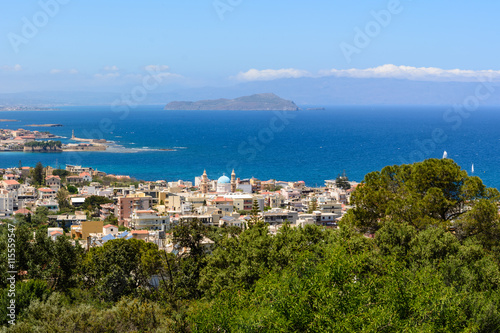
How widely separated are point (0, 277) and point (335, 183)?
118ft

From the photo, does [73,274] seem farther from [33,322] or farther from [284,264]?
[284,264]

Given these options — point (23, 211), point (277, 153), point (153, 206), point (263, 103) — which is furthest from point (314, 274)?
point (263, 103)

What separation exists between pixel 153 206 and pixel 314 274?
2748 cm

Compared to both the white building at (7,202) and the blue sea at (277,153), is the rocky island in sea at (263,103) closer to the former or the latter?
the blue sea at (277,153)

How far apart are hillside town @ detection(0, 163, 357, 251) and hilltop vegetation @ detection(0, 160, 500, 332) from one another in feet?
18.0

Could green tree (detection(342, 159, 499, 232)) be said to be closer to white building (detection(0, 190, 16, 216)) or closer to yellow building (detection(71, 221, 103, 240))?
yellow building (detection(71, 221, 103, 240))

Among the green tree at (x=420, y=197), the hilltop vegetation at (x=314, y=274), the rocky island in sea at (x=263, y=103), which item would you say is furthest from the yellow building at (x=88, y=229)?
the rocky island in sea at (x=263, y=103)

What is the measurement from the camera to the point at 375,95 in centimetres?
19388

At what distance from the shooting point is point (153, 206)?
34969 millimetres

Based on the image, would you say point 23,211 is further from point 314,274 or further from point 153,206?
point 314,274

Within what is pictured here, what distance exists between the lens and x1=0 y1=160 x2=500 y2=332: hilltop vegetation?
745cm

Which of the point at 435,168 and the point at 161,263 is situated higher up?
the point at 435,168

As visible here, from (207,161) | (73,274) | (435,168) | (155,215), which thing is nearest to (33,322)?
(73,274)

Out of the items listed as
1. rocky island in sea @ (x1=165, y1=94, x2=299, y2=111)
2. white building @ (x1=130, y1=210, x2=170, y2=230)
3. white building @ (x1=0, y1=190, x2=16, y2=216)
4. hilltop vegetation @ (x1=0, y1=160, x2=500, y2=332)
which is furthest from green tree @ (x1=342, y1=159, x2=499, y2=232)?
rocky island in sea @ (x1=165, y1=94, x2=299, y2=111)
